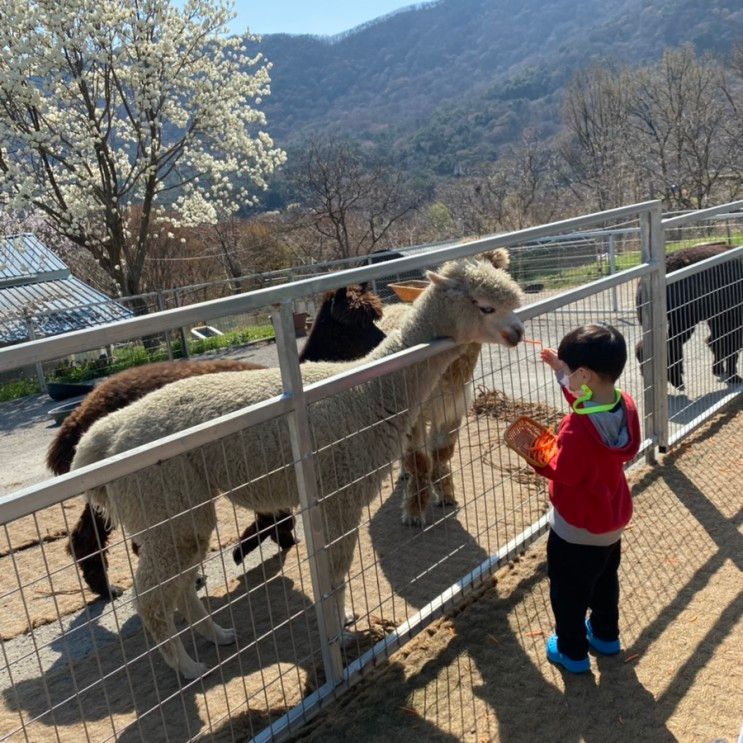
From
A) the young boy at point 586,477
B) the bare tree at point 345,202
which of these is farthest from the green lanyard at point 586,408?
the bare tree at point 345,202

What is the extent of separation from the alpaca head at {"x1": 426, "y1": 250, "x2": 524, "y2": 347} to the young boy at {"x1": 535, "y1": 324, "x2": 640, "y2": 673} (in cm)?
55

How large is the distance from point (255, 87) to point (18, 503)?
1800 cm

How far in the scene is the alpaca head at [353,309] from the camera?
20.1 ft

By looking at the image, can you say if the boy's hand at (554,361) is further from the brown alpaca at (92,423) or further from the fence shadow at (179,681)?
the brown alpaca at (92,423)

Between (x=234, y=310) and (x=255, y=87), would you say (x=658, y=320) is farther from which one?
(x=255, y=87)

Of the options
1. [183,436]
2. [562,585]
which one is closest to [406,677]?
[562,585]

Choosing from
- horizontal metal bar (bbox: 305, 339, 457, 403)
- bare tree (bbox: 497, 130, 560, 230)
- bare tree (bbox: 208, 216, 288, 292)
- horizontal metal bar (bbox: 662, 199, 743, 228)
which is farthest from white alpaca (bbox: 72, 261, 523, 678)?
bare tree (bbox: 497, 130, 560, 230)

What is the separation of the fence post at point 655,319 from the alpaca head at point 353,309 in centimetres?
225

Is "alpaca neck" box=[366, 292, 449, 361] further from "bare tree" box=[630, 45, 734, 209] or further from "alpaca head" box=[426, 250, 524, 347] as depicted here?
"bare tree" box=[630, 45, 734, 209]

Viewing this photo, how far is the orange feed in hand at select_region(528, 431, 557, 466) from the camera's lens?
292 centimetres

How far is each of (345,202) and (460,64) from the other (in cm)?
12971

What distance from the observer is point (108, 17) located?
1507 centimetres

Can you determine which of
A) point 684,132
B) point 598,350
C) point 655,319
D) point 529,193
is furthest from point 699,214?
point 684,132

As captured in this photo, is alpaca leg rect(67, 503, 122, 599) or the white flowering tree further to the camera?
the white flowering tree
